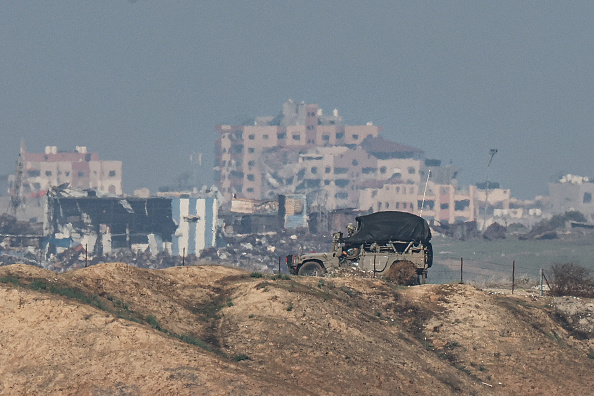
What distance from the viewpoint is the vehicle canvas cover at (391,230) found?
123 ft

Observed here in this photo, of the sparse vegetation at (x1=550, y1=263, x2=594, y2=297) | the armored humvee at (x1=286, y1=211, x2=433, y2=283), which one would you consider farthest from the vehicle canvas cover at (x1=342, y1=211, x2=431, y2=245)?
the sparse vegetation at (x1=550, y1=263, x2=594, y2=297)

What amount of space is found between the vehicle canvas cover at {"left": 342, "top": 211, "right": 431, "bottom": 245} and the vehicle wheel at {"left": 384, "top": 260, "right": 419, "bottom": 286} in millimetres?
1316

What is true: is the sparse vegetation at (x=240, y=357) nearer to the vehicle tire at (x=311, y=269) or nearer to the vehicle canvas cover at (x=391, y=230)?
the vehicle tire at (x=311, y=269)

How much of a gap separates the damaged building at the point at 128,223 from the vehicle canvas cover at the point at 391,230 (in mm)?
94524

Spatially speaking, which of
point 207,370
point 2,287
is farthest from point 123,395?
point 2,287

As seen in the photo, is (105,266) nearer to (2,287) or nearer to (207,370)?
(2,287)

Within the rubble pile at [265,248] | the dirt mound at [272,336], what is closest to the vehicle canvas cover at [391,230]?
the dirt mound at [272,336]

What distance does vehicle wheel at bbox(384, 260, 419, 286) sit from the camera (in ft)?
119

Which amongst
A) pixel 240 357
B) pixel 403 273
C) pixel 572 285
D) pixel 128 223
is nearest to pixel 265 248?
pixel 128 223

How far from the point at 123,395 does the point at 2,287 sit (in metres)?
5.97

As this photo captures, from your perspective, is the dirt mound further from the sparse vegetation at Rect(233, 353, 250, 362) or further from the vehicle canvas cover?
the vehicle canvas cover

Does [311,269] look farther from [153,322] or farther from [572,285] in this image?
[153,322]

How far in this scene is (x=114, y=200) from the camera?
13612cm

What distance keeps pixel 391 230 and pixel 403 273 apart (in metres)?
2.27
